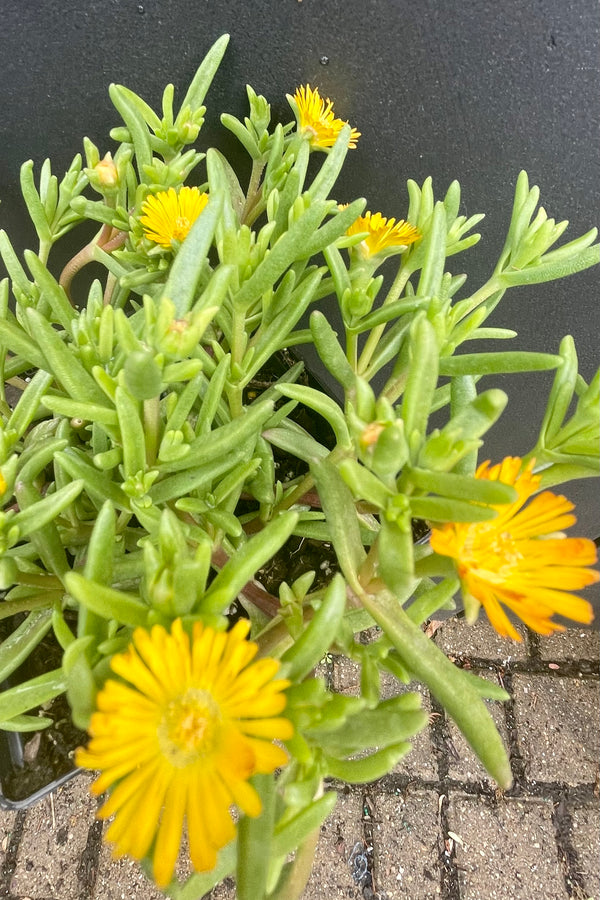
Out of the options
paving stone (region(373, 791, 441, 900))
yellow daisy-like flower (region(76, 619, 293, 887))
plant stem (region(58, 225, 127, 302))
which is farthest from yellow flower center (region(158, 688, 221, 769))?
paving stone (region(373, 791, 441, 900))

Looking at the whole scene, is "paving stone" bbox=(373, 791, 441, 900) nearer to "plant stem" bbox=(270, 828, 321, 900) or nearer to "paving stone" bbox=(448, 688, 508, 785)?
"paving stone" bbox=(448, 688, 508, 785)

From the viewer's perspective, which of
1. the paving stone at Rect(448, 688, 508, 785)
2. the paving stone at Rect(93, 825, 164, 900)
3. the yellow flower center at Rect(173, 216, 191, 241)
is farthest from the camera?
the paving stone at Rect(448, 688, 508, 785)

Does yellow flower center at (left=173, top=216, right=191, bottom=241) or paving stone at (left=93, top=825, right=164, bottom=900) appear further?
paving stone at (left=93, top=825, right=164, bottom=900)

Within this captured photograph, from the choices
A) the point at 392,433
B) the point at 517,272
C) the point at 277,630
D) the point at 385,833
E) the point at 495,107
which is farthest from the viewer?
the point at 385,833

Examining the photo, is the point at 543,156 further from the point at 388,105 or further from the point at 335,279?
the point at 335,279

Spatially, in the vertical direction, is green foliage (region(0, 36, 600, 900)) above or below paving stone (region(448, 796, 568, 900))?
above

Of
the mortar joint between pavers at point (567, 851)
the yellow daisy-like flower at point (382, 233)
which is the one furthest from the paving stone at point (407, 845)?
the yellow daisy-like flower at point (382, 233)

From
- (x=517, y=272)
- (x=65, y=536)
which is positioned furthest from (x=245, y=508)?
(x=517, y=272)
